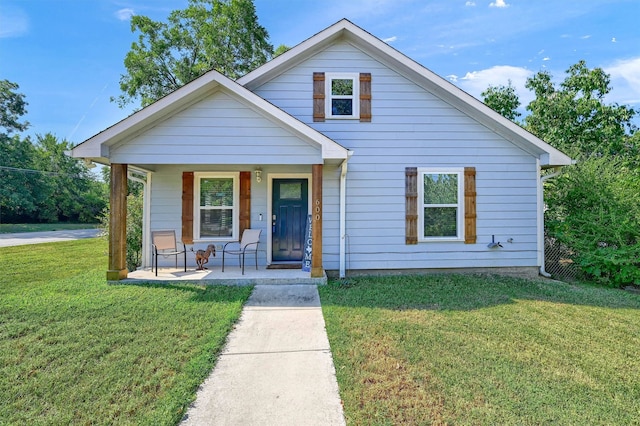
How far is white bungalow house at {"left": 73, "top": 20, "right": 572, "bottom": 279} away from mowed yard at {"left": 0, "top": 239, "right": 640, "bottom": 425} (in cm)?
147

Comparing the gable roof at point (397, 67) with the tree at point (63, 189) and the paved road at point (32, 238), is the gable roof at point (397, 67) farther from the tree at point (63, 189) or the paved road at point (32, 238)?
the tree at point (63, 189)

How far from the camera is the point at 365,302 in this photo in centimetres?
504

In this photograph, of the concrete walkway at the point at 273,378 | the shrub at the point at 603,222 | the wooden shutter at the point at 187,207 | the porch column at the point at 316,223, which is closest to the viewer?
the concrete walkway at the point at 273,378

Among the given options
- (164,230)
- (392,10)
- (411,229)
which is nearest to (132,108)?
(164,230)

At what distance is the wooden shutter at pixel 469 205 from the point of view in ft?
23.5

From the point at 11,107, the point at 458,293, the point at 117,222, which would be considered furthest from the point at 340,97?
the point at 11,107

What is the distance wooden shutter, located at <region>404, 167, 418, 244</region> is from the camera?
7078mm

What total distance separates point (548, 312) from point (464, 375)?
2816mm

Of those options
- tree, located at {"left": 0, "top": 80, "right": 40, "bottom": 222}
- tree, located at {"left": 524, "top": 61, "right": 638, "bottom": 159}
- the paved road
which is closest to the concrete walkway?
tree, located at {"left": 524, "top": 61, "right": 638, "bottom": 159}

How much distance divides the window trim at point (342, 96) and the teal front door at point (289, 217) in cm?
170

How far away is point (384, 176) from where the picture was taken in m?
7.09

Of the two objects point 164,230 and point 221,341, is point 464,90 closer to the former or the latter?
point 221,341

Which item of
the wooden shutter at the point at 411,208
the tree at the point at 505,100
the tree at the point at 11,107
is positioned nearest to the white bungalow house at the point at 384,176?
the wooden shutter at the point at 411,208

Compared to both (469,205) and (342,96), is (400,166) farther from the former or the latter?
(342,96)
